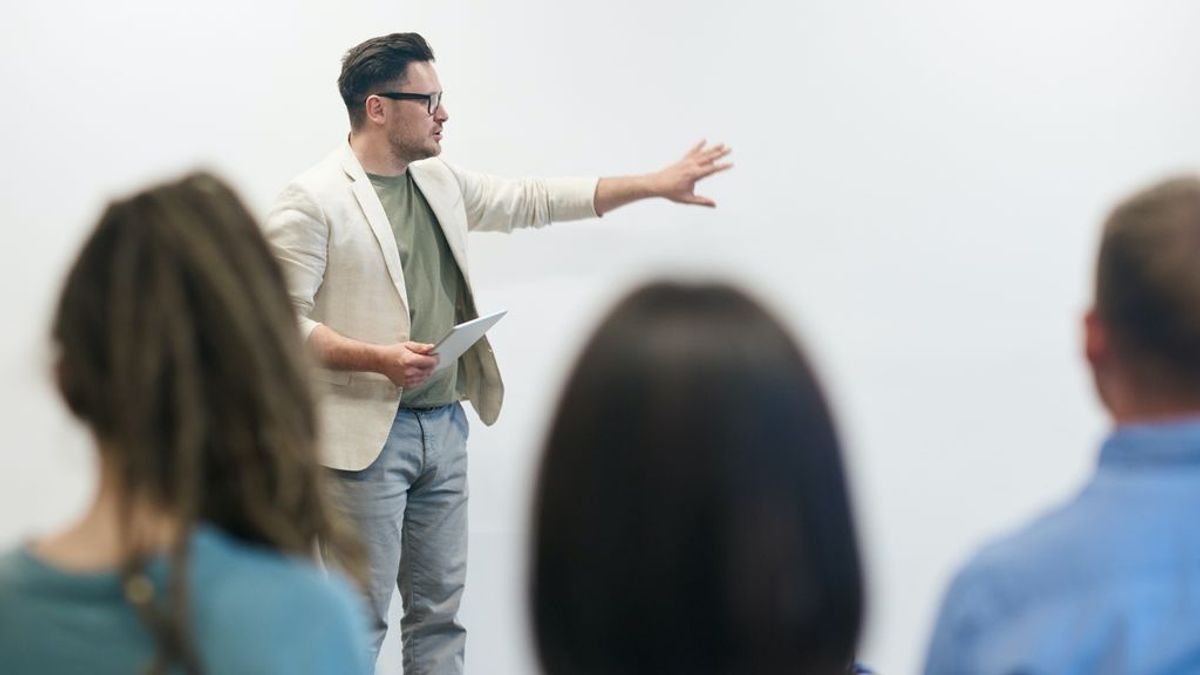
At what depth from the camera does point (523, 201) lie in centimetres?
304

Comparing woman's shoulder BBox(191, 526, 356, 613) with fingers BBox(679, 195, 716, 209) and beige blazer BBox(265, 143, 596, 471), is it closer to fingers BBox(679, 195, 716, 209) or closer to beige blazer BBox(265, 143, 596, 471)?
beige blazer BBox(265, 143, 596, 471)

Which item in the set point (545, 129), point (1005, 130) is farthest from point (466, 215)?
point (1005, 130)

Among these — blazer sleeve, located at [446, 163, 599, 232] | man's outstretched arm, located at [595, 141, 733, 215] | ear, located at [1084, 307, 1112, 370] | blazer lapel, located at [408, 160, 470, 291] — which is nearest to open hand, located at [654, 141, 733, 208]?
man's outstretched arm, located at [595, 141, 733, 215]

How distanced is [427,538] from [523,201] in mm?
767

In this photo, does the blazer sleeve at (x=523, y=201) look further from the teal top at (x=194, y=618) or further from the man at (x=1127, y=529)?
the teal top at (x=194, y=618)

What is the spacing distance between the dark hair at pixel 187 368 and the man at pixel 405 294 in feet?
5.30

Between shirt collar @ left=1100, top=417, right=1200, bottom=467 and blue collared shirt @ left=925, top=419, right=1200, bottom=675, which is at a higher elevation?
shirt collar @ left=1100, top=417, right=1200, bottom=467

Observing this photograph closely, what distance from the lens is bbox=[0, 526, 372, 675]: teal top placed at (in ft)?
3.09

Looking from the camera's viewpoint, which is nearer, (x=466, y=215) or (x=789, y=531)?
(x=789, y=531)

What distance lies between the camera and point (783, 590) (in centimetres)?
81

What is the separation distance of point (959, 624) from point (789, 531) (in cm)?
33

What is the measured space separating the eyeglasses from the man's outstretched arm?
1.38 ft

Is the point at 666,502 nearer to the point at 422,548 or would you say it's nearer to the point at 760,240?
the point at 422,548

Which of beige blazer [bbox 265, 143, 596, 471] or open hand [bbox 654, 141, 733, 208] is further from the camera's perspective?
open hand [bbox 654, 141, 733, 208]
